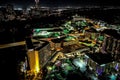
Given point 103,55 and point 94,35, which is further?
point 94,35

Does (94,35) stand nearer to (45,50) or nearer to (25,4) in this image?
(45,50)

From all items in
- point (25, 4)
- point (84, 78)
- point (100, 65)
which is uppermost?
point (25, 4)

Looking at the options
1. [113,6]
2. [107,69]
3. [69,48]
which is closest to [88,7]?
[113,6]

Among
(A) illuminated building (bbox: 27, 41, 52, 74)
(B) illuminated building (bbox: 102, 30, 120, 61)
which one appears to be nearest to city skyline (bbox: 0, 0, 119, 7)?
(B) illuminated building (bbox: 102, 30, 120, 61)

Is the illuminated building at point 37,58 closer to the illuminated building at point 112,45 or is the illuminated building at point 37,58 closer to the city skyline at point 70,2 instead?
the illuminated building at point 112,45

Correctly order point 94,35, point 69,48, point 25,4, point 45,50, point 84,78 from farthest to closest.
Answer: point 25,4, point 94,35, point 69,48, point 45,50, point 84,78

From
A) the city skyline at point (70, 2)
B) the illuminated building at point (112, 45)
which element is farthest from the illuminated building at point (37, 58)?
the city skyline at point (70, 2)

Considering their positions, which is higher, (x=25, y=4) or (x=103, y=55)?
(x=25, y=4)

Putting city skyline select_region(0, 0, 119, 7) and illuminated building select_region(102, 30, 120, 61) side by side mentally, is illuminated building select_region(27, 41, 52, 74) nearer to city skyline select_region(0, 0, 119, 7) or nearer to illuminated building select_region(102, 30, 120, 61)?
illuminated building select_region(102, 30, 120, 61)

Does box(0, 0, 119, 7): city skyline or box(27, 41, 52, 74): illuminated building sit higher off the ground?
box(0, 0, 119, 7): city skyline

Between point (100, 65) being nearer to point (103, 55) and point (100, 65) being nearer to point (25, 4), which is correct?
point (103, 55)

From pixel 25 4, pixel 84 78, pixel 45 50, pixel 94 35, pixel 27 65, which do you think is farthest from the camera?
pixel 25 4
